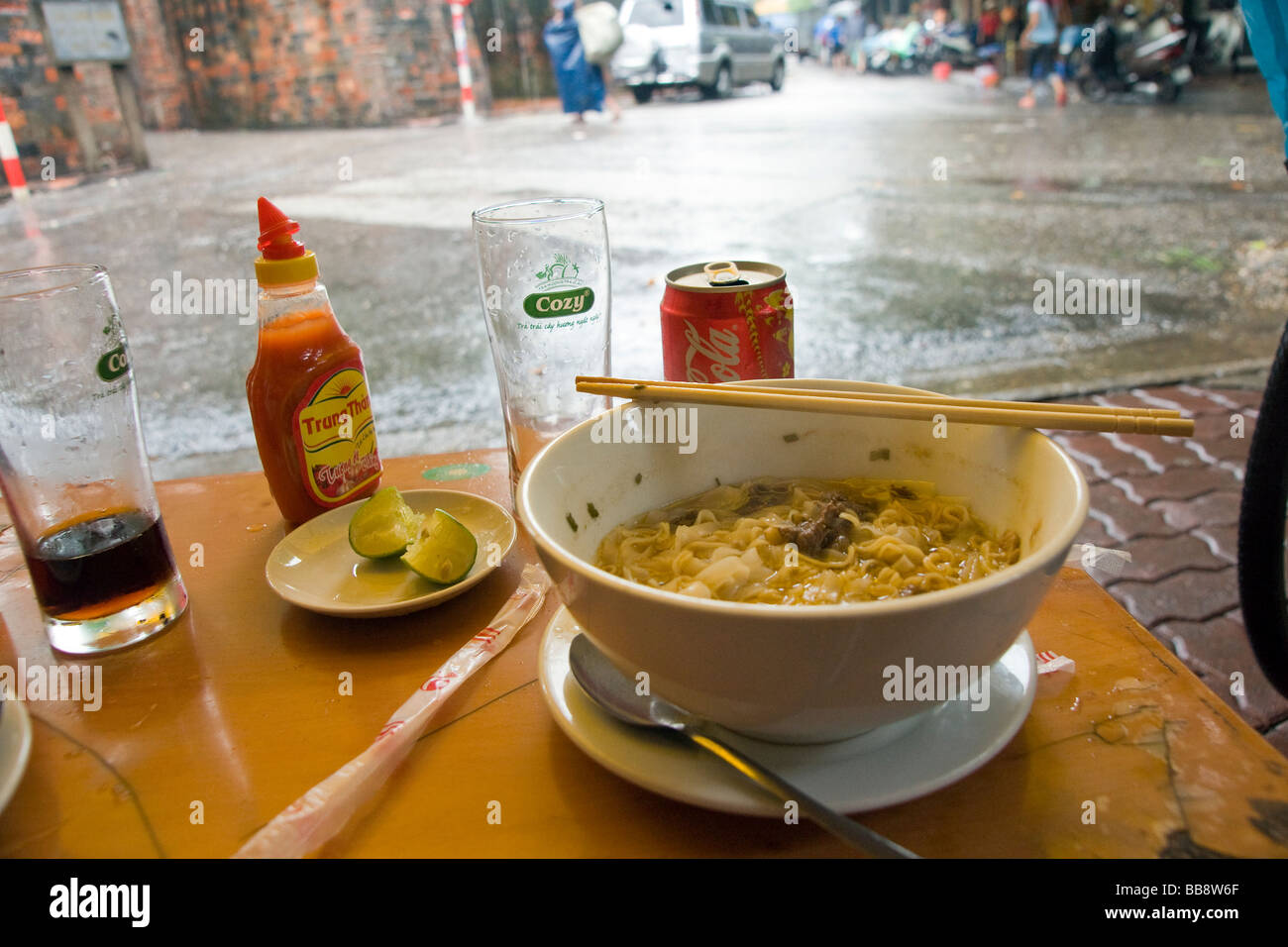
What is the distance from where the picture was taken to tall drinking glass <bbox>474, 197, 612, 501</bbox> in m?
1.21

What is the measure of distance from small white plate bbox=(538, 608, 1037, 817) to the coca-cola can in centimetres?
51

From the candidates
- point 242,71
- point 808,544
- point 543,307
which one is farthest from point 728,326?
point 242,71

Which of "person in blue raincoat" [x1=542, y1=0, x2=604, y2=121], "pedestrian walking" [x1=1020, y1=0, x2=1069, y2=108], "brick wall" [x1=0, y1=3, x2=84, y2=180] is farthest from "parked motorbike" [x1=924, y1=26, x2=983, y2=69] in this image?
"brick wall" [x1=0, y1=3, x2=84, y2=180]

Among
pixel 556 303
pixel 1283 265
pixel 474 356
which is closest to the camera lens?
pixel 556 303

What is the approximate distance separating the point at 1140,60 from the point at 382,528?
12640mm

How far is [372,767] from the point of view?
2.52 feet

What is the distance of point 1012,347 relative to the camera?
4.01 metres

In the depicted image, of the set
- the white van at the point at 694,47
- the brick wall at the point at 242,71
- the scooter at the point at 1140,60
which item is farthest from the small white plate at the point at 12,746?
the scooter at the point at 1140,60

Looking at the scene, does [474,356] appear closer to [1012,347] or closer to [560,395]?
[1012,347]

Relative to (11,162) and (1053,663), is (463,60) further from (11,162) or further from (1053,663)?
(1053,663)

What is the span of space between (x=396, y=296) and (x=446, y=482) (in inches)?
156
